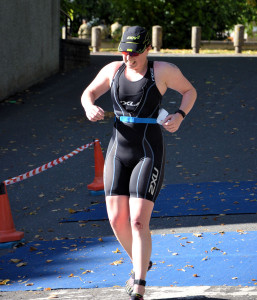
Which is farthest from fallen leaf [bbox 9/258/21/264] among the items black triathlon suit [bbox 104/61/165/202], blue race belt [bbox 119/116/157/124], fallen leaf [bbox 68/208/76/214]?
blue race belt [bbox 119/116/157/124]

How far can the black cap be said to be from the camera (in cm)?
582

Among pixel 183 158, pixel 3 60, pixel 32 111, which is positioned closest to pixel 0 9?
pixel 3 60

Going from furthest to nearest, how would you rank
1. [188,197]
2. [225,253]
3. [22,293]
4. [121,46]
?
[188,197] < [225,253] < [22,293] < [121,46]

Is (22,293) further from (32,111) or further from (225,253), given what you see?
(32,111)

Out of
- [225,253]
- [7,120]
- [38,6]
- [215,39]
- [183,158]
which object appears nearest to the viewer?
[225,253]

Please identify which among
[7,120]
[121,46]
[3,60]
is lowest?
[7,120]

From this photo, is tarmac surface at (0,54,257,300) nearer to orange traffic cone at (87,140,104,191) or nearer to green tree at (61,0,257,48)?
orange traffic cone at (87,140,104,191)

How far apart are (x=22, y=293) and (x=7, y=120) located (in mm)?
12006

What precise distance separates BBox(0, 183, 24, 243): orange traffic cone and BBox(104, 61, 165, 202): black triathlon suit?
3.08 m

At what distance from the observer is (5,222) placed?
882cm

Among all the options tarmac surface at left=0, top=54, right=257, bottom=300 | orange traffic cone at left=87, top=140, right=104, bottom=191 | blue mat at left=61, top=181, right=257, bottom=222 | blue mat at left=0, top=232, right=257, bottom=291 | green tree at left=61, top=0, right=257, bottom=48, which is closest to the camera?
blue mat at left=0, top=232, right=257, bottom=291

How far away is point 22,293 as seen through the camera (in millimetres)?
6668

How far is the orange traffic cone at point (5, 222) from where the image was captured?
875 centimetres

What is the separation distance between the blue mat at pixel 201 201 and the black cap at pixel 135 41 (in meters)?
4.11
